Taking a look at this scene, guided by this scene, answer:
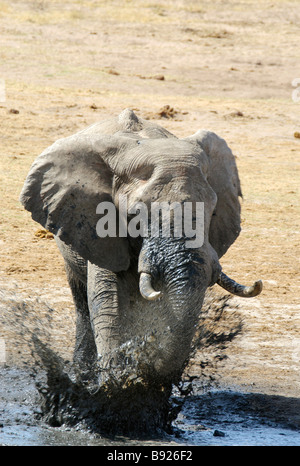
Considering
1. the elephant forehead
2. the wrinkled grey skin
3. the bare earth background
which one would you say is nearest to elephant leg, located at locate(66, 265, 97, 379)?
the wrinkled grey skin

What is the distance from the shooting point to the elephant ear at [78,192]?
5438 mm

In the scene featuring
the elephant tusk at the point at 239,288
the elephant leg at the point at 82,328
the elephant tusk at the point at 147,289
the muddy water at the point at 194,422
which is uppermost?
the elephant tusk at the point at 147,289

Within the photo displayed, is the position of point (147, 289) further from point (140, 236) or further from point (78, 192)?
point (78, 192)

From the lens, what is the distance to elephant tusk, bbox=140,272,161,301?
4.68 metres

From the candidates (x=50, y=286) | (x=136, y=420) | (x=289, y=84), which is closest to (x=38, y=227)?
(x=50, y=286)

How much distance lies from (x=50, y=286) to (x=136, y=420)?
3.39m

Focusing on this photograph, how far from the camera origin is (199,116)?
51.9 feet

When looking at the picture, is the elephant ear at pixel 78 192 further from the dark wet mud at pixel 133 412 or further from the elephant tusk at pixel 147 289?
the dark wet mud at pixel 133 412

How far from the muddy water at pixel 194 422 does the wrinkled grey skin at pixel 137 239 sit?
0.50 m

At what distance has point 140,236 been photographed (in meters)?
5.23

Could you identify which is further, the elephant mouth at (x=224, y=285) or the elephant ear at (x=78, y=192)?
the elephant ear at (x=78, y=192)

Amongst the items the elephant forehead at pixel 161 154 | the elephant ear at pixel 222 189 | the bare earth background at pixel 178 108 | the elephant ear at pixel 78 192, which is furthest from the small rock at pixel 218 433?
the elephant forehead at pixel 161 154

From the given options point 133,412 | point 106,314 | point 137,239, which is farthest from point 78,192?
point 133,412
